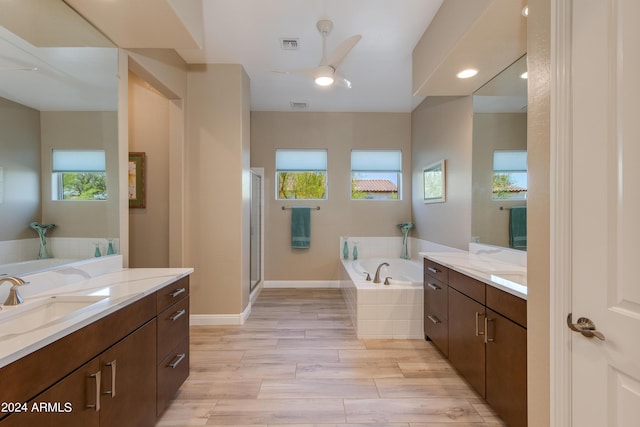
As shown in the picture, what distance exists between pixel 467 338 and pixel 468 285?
363 millimetres

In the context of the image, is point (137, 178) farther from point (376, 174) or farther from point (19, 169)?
point (376, 174)

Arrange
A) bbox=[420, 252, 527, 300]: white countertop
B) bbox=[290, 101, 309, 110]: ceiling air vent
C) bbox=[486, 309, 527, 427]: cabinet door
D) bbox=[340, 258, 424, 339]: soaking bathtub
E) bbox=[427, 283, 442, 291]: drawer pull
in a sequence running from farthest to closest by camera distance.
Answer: bbox=[290, 101, 309, 110]: ceiling air vent, bbox=[340, 258, 424, 339]: soaking bathtub, bbox=[427, 283, 442, 291]: drawer pull, bbox=[420, 252, 527, 300]: white countertop, bbox=[486, 309, 527, 427]: cabinet door

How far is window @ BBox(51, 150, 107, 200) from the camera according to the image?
155cm

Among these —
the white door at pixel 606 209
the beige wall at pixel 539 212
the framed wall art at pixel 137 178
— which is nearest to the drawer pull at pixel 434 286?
the beige wall at pixel 539 212

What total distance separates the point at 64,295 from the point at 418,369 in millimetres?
2320

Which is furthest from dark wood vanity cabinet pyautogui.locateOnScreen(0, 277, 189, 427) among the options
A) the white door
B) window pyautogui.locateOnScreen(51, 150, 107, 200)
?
the white door

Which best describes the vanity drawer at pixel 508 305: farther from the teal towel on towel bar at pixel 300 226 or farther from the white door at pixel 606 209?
Answer: the teal towel on towel bar at pixel 300 226

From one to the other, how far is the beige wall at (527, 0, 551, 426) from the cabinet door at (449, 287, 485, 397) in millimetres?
573

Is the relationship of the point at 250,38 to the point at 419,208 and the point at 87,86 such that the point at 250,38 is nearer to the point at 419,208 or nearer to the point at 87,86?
the point at 87,86

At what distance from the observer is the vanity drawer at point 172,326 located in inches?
62.6

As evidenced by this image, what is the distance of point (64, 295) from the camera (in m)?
1.31

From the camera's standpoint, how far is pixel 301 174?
15.1 feet

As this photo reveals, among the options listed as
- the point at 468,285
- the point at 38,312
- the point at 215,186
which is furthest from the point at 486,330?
the point at 215,186

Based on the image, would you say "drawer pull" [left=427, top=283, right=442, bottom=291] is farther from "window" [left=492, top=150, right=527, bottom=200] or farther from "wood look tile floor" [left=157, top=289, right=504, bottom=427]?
"window" [left=492, top=150, right=527, bottom=200]
